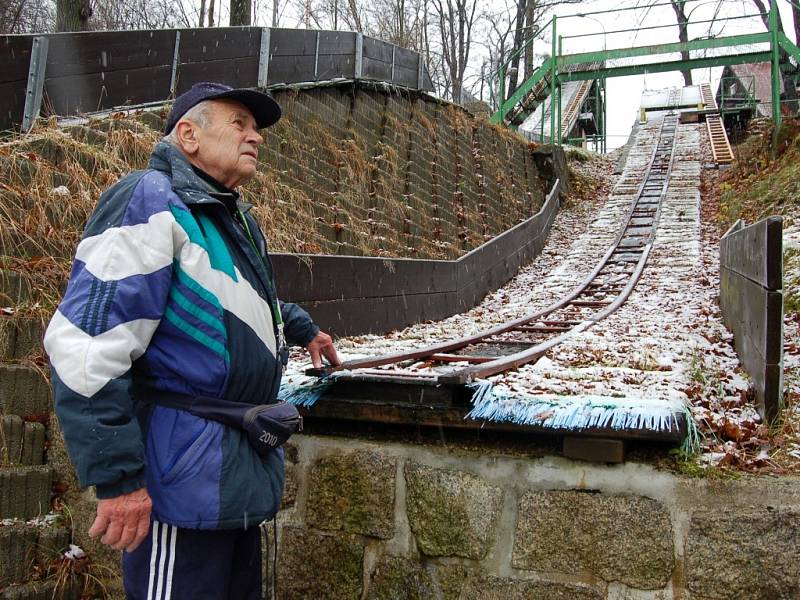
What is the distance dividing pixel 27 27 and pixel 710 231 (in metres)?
19.9

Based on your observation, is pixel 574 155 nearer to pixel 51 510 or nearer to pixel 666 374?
pixel 666 374

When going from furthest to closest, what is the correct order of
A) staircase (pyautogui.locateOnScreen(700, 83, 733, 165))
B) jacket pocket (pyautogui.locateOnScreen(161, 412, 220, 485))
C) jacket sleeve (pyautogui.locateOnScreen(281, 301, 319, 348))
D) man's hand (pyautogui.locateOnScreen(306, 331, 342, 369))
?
staircase (pyautogui.locateOnScreen(700, 83, 733, 165)) < man's hand (pyautogui.locateOnScreen(306, 331, 342, 369)) < jacket sleeve (pyautogui.locateOnScreen(281, 301, 319, 348)) < jacket pocket (pyautogui.locateOnScreen(161, 412, 220, 485))

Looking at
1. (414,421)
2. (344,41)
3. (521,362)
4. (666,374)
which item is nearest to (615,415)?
(414,421)

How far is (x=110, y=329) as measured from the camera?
5.58ft

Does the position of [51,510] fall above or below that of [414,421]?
below

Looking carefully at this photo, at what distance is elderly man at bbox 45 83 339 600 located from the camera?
5.50 feet

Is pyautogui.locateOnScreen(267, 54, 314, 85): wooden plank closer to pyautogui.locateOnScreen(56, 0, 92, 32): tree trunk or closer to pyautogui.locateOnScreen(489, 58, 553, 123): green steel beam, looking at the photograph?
pyautogui.locateOnScreen(56, 0, 92, 32): tree trunk

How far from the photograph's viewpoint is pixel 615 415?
8.32 ft

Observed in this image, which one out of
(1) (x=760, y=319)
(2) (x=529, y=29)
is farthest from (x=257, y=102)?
(2) (x=529, y=29)

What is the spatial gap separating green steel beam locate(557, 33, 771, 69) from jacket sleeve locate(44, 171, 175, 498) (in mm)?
20796

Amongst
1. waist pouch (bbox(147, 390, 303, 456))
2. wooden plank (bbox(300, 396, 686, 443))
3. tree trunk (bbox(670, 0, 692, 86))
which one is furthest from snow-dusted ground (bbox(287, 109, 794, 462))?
tree trunk (bbox(670, 0, 692, 86))

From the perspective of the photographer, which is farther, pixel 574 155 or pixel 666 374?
pixel 574 155

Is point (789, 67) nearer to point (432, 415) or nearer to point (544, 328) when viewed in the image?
point (544, 328)

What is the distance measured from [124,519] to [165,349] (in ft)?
1.51
